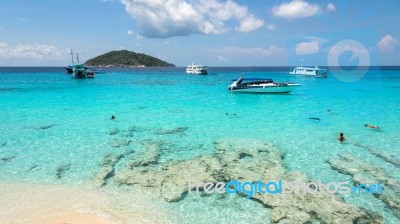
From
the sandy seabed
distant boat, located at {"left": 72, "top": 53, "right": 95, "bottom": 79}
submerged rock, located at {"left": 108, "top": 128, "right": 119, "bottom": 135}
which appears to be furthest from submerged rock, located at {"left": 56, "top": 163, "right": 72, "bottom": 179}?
distant boat, located at {"left": 72, "top": 53, "right": 95, "bottom": 79}

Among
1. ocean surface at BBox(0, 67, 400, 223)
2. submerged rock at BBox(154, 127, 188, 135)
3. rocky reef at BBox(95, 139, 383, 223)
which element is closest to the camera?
rocky reef at BBox(95, 139, 383, 223)

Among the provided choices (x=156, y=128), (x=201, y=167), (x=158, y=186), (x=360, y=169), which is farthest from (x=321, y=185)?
(x=156, y=128)

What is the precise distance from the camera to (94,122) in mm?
22641

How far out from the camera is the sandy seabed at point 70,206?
28.4ft

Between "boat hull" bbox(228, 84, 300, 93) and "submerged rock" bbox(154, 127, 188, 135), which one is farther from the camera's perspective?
"boat hull" bbox(228, 84, 300, 93)

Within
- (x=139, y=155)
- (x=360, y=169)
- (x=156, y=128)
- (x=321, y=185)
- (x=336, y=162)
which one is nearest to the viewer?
(x=321, y=185)

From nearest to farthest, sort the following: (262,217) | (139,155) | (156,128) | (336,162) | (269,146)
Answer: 1. (262,217)
2. (336,162)
3. (139,155)
4. (269,146)
5. (156,128)

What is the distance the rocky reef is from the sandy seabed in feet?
3.12

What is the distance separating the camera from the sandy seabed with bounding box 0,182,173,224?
8664 millimetres

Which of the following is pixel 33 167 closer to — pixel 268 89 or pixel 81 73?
pixel 268 89

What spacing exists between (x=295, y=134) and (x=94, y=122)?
15713 mm

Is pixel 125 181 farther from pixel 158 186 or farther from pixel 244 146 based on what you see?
pixel 244 146

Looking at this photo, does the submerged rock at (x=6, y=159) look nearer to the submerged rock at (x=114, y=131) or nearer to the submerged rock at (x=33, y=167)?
the submerged rock at (x=33, y=167)

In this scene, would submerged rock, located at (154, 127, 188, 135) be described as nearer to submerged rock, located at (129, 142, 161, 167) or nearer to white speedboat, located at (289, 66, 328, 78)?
submerged rock, located at (129, 142, 161, 167)
